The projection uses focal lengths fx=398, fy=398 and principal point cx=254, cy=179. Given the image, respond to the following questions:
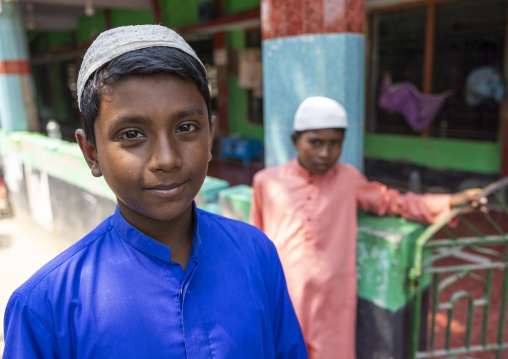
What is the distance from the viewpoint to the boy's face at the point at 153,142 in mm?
861

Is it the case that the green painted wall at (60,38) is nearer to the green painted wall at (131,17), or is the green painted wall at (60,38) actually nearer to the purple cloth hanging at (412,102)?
the green painted wall at (131,17)

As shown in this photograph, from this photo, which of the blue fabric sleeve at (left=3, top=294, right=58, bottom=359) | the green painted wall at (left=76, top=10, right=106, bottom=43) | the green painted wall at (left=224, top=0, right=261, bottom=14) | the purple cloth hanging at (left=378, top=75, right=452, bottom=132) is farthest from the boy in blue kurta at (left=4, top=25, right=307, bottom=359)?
the green painted wall at (left=76, top=10, right=106, bottom=43)

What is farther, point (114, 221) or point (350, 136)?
point (350, 136)

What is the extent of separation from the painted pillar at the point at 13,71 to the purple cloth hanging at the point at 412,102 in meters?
6.65

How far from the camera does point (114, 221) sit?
3.44 ft

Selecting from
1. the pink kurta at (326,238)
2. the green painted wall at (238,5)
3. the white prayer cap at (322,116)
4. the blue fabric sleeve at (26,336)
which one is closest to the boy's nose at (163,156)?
the blue fabric sleeve at (26,336)

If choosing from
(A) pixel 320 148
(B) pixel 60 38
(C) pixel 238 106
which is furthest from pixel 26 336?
(B) pixel 60 38

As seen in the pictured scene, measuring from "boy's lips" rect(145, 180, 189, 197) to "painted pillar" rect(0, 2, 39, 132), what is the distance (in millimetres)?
7747

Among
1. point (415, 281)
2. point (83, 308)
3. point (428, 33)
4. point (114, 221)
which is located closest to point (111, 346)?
point (83, 308)

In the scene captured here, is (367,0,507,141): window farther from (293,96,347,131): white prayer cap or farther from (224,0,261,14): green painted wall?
(293,96,347,131): white prayer cap

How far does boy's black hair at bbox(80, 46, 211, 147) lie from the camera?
86 centimetres

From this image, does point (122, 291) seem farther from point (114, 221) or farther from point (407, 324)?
point (407, 324)

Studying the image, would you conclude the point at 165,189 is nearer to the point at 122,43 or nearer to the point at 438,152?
the point at 122,43

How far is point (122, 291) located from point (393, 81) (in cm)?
705
